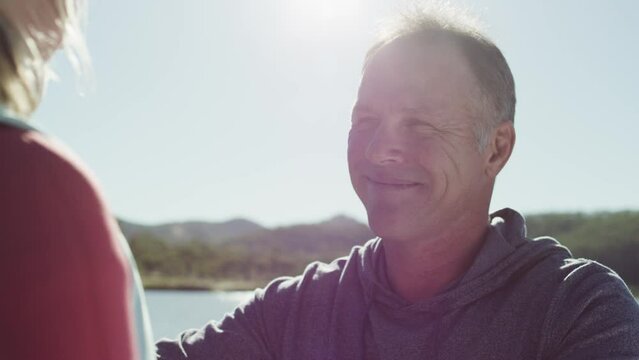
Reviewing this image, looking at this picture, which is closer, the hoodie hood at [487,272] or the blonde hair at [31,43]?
the blonde hair at [31,43]

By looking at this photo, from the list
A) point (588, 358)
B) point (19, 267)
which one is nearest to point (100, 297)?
point (19, 267)

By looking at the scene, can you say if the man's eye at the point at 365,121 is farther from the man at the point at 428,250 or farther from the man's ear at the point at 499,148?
the man's ear at the point at 499,148

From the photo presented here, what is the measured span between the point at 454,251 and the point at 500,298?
0.56 ft

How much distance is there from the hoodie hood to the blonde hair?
1051mm

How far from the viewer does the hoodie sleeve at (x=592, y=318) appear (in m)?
1.37

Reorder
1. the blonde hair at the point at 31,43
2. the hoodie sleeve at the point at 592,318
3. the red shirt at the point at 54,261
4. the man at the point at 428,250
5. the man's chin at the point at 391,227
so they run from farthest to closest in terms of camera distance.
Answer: the man's chin at the point at 391,227
the man at the point at 428,250
the hoodie sleeve at the point at 592,318
the blonde hair at the point at 31,43
the red shirt at the point at 54,261

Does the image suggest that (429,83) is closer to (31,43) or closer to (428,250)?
(428,250)

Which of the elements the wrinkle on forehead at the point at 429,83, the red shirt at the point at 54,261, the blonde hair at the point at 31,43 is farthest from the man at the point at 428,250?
the red shirt at the point at 54,261

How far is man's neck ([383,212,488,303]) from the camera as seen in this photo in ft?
5.63

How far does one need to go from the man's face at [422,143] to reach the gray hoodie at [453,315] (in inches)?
5.8

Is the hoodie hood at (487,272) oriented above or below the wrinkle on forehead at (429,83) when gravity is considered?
below

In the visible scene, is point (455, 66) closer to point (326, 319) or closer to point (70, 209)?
point (326, 319)

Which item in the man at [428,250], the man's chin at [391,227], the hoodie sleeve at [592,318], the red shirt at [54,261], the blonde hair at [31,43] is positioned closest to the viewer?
the red shirt at [54,261]

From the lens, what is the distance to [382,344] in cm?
164
